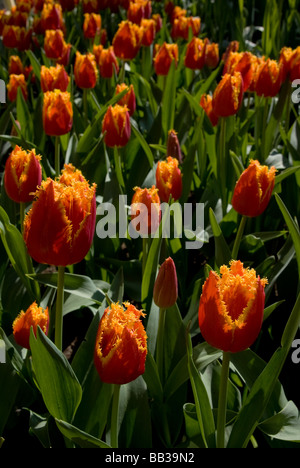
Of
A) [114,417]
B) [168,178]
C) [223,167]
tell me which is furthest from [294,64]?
[114,417]

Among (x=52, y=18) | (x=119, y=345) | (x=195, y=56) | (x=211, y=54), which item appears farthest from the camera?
(x=52, y=18)

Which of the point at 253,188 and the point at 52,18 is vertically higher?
the point at 52,18

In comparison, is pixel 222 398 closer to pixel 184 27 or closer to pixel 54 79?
pixel 54 79

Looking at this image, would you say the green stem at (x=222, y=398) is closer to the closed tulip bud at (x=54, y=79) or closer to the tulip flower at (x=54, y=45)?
the closed tulip bud at (x=54, y=79)

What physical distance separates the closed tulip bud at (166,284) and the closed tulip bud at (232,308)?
0.77ft

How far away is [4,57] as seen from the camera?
3.23 metres

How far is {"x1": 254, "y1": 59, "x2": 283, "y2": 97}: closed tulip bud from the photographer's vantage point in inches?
73.3

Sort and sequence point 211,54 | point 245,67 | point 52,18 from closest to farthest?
1. point 245,67
2. point 211,54
3. point 52,18

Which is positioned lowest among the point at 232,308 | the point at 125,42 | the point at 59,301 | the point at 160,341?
the point at 160,341

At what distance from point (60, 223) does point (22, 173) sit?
418mm

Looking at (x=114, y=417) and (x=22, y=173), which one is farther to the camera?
(x=22, y=173)

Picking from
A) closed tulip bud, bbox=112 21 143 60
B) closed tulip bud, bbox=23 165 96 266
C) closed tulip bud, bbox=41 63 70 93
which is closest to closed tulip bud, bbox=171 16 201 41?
closed tulip bud, bbox=112 21 143 60

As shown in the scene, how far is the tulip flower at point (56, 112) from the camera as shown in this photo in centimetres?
158

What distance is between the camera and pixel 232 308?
86cm
